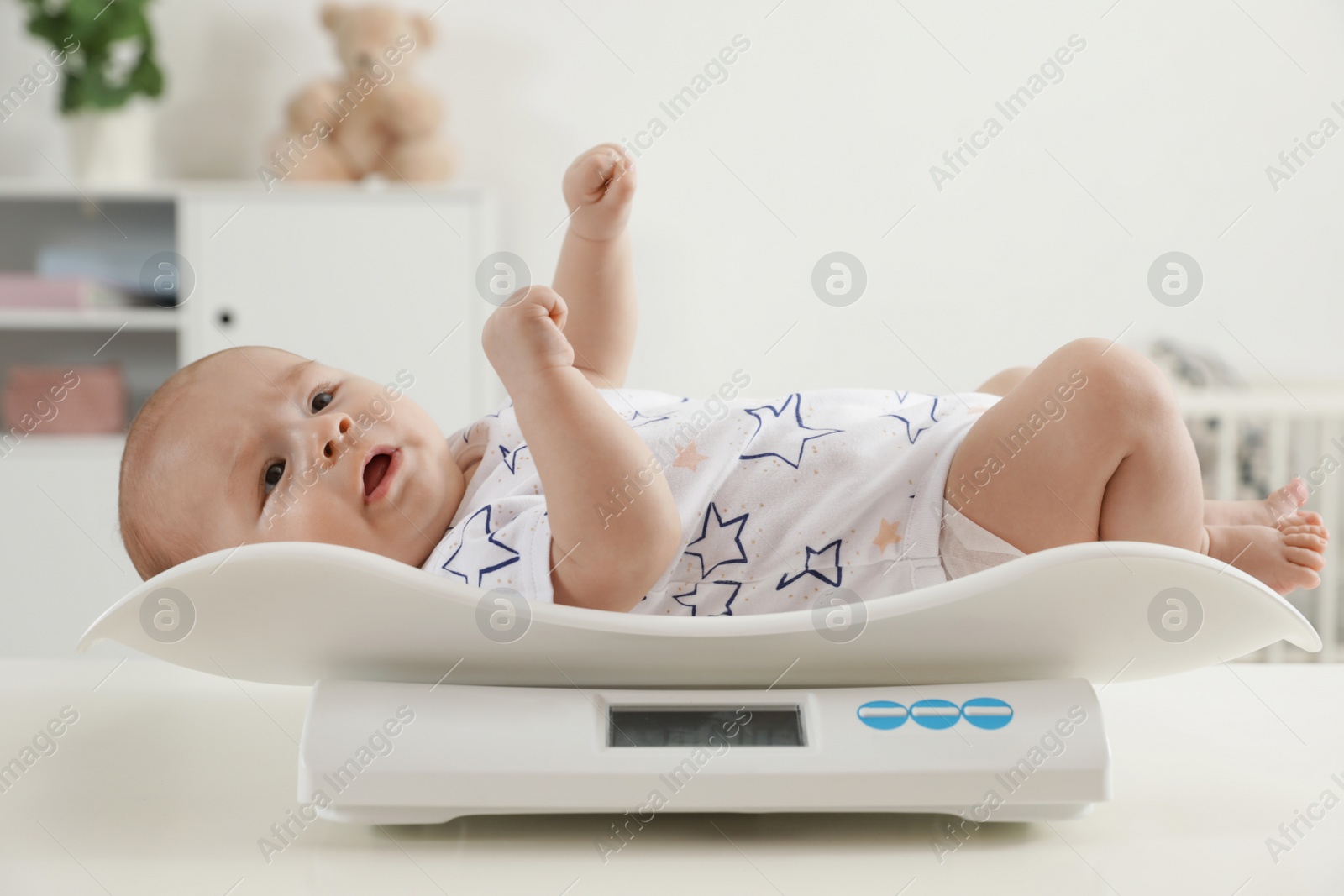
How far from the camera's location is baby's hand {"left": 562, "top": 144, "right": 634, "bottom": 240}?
0.84 metres

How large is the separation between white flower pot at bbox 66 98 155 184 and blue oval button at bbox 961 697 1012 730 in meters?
2.23

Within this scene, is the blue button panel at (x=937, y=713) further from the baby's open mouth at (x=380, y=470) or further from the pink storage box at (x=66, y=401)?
the pink storage box at (x=66, y=401)

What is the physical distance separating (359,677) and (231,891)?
0.13 metres

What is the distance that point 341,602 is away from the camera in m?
0.49

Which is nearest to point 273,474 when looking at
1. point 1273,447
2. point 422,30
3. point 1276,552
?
Result: point 1276,552

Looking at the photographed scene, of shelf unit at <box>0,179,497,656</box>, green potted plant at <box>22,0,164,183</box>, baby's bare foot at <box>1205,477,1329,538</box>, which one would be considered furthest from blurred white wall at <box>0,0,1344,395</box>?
baby's bare foot at <box>1205,477,1329,538</box>

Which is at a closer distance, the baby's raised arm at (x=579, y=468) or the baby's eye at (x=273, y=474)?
the baby's raised arm at (x=579, y=468)

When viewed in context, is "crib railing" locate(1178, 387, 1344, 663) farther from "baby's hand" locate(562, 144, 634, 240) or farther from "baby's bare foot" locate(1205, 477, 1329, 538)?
"baby's hand" locate(562, 144, 634, 240)

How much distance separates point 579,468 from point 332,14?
6.35 ft

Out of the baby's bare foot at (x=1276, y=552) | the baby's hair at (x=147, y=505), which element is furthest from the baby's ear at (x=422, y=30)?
the baby's bare foot at (x=1276, y=552)

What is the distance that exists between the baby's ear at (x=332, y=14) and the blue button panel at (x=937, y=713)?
212 centimetres

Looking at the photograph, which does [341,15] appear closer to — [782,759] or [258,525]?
[258,525]

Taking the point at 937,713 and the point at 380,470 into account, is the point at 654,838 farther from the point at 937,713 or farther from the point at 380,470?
the point at 380,470

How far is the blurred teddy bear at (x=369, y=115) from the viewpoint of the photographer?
2127 millimetres
